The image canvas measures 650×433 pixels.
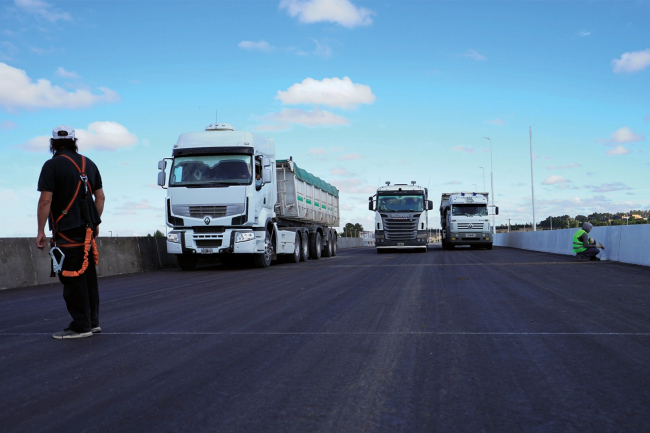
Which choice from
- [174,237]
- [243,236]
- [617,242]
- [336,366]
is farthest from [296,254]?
[336,366]

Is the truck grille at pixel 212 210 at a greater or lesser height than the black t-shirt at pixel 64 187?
greater

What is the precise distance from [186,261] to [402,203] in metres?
16.1

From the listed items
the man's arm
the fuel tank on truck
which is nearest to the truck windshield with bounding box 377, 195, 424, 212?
the fuel tank on truck

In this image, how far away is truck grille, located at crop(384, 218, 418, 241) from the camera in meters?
31.0

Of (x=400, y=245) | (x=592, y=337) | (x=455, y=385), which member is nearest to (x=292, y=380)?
(x=455, y=385)

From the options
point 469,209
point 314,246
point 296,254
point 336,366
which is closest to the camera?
point 336,366

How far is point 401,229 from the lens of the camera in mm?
31078

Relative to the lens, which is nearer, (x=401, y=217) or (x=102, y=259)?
(x=102, y=259)

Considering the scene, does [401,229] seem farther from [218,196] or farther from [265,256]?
[218,196]

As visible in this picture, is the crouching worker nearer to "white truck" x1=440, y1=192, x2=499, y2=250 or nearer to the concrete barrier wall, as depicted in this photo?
the concrete barrier wall

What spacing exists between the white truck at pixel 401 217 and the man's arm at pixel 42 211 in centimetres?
2602

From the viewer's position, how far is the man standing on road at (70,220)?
580 cm

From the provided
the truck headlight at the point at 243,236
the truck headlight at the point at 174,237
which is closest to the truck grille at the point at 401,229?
the truck headlight at the point at 243,236

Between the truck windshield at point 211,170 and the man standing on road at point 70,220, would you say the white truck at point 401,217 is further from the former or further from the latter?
the man standing on road at point 70,220
